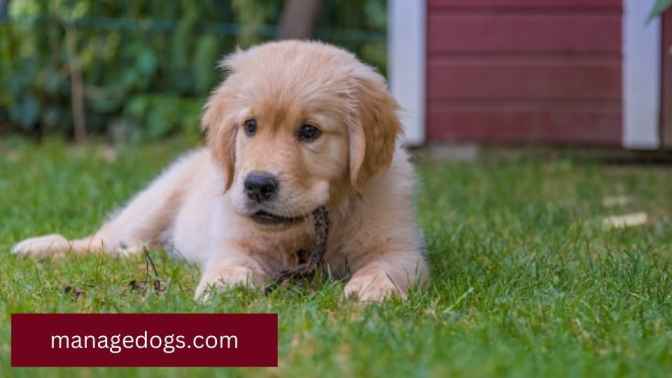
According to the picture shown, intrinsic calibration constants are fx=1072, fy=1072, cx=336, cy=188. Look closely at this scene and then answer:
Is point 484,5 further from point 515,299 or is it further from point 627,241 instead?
point 515,299

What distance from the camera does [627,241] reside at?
464 centimetres

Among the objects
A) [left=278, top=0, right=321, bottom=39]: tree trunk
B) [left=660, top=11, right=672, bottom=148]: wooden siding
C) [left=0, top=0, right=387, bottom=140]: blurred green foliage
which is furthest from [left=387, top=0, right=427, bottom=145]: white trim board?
[left=660, top=11, right=672, bottom=148]: wooden siding

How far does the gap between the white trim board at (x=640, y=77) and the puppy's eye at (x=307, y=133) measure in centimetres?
522

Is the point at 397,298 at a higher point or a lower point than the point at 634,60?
lower

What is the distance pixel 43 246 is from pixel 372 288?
63.0 inches

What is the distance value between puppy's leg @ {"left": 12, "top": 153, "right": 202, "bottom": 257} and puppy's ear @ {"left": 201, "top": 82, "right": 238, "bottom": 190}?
77 centimetres

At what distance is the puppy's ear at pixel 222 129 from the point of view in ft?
11.9

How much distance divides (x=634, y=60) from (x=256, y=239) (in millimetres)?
5183

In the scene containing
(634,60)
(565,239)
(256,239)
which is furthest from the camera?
(634,60)

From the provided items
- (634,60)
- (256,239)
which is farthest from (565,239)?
(634,60)

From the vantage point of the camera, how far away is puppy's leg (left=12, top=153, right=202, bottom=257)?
439 centimetres

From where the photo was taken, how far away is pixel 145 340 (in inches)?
108

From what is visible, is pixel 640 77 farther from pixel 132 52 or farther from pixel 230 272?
pixel 230 272

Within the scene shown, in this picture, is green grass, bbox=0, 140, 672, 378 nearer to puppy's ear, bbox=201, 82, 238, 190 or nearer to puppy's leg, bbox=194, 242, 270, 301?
puppy's leg, bbox=194, 242, 270, 301
